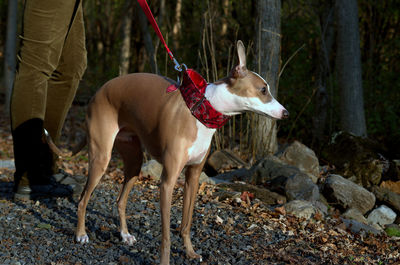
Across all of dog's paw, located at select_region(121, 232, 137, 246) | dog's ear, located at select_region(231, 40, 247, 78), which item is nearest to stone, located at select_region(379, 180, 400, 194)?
dog's paw, located at select_region(121, 232, 137, 246)

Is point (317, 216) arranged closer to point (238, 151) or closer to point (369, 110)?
point (238, 151)

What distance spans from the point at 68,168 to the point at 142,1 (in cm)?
429

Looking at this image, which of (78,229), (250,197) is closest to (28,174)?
(78,229)

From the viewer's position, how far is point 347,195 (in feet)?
17.6

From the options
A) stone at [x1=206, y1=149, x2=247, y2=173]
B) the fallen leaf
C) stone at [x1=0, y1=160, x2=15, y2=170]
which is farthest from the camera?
stone at [x1=206, y1=149, x2=247, y2=173]

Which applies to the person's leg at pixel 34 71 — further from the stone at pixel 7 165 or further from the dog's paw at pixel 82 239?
the stone at pixel 7 165

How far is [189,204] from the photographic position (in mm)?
3268

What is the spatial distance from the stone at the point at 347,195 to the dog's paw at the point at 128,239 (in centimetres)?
279

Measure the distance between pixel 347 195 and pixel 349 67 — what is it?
3118 millimetres

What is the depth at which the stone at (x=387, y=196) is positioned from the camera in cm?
558

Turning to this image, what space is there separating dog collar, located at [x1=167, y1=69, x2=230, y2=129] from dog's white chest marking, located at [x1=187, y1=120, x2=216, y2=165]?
0.11ft

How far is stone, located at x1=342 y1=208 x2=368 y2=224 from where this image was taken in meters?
5.10

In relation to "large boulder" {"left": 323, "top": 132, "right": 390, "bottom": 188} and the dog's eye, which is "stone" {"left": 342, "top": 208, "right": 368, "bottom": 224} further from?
the dog's eye

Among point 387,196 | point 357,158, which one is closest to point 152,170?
point 387,196
